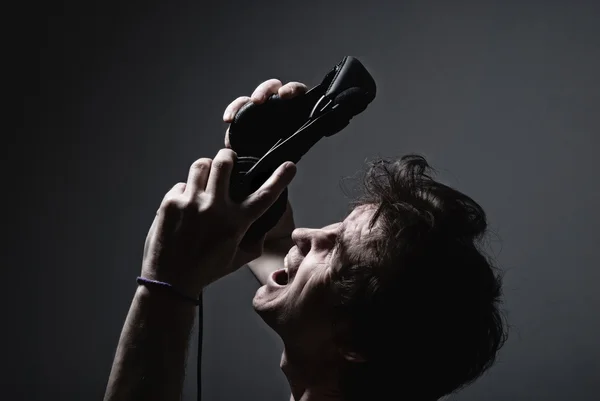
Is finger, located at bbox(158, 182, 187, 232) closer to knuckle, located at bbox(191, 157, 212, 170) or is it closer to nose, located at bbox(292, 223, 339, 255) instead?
knuckle, located at bbox(191, 157, 212, 170)

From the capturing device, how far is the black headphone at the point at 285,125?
94 cm

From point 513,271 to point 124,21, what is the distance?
5.09 feet

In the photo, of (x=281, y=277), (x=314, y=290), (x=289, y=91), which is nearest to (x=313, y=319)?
(x=314, y=290)

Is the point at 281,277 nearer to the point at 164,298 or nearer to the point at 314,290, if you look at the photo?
the point at 314,290

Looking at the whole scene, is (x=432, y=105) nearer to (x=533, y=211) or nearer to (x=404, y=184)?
(x=533, y=211)

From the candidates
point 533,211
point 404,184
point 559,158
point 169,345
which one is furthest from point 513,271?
point 169,345

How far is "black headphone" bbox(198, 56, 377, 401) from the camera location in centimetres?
94

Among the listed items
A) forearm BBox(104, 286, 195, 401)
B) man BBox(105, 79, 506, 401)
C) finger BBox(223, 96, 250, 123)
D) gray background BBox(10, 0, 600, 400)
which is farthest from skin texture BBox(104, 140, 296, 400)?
gray background BBox(10, 0, 600, 400)

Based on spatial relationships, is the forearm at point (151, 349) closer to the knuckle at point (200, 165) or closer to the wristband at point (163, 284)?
the wristband at point (163, 284)

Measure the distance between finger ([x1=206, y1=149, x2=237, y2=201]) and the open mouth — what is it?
0.35 meters

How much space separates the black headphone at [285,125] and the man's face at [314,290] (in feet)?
A: 0.43

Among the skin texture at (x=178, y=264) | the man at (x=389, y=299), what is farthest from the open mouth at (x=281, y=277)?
the skin texture at (x=178, y=264)

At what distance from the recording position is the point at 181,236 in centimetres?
86

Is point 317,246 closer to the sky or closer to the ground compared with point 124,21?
closer to the ground
